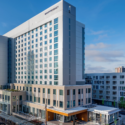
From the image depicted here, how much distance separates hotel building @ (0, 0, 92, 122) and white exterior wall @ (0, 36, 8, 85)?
10296 mm

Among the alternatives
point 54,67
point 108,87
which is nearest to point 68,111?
point 54,67

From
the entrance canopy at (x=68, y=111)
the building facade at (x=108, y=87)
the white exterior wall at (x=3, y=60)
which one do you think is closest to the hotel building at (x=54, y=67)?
the entrance canopy at (x=68, y=111)

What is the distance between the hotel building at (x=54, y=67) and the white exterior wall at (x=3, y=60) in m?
10.3

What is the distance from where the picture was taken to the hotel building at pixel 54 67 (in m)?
39.8

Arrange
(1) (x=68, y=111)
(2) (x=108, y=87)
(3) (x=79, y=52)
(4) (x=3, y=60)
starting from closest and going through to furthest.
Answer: (1) (x=68, y=111) < (3) (x=79, y=52) < (4) (x=3, y=60) < (2) (x=108, y=87)

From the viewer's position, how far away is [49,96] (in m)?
42.2

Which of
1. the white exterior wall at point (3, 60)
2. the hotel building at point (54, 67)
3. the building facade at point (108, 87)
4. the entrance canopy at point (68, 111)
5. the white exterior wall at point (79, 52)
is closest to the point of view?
the entrance canopy at point (68, 111)

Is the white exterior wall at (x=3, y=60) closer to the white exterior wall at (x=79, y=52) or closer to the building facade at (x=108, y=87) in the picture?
the white exterior wall at (x=79, y=52)

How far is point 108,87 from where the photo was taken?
70250 millimetres

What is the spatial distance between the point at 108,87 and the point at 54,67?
131 feet

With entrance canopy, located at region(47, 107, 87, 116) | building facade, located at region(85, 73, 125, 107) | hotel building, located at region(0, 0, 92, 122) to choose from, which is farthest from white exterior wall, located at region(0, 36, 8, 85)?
building facade, located at region(85, 73, 125, 107)

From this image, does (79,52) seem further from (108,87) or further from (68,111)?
(108,87)

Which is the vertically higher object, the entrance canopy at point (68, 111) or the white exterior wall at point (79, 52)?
the white exterior wall at point (79, 52)

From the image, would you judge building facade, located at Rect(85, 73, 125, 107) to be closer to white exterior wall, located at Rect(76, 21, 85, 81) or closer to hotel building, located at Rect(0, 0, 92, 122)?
hotel building, located at Rect(0, 0, 92, 122)
